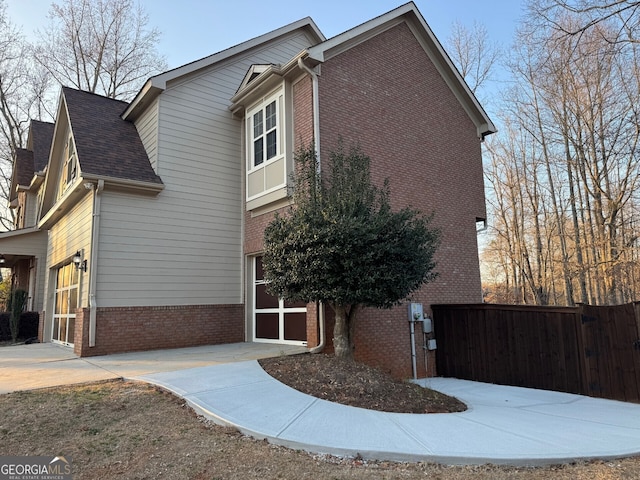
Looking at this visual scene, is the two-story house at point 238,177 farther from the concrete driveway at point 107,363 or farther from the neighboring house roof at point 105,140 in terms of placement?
the concrete driveway at point 107,363

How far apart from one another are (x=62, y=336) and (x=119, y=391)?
28.1 feet

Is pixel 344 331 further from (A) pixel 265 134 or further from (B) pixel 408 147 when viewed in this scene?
(B) pixel 408 147

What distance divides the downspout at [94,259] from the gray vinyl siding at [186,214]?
4.9 inches

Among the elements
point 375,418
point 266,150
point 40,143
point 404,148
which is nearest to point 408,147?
point 404,148

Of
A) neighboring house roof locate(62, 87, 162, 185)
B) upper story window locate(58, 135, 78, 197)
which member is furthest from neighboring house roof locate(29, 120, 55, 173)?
neighboring house roof locate(62, 87, 162, 185)

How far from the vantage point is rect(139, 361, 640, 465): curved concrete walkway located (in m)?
4.29

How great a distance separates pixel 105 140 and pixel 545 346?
11.9m

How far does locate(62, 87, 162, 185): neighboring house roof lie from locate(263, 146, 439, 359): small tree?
15.9 ft

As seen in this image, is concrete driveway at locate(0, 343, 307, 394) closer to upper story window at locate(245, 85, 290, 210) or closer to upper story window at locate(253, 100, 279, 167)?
upper story window at locate(245, 85, 290, 210)

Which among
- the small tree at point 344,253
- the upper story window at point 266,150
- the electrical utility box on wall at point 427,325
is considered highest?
the upper story window at point 266,150

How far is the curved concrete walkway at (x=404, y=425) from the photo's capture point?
4289mm

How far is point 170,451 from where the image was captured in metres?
4.15

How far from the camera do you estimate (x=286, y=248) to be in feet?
24.6

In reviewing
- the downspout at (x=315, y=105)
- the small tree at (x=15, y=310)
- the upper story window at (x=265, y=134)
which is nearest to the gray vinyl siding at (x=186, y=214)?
the upper story window at (x=265, y=134)
